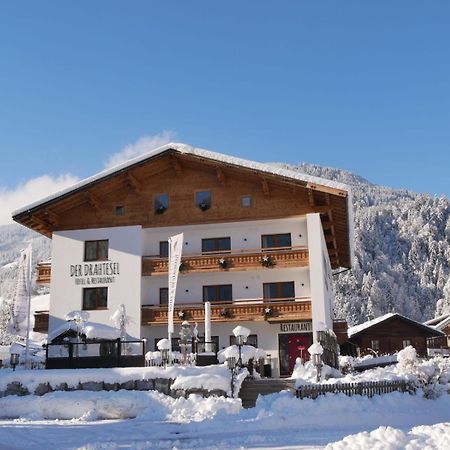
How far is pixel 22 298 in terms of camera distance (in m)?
28.5

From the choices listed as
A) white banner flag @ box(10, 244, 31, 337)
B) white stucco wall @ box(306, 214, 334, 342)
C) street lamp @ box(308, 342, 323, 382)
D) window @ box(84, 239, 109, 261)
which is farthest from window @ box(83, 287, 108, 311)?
street lamp @ box(308, 342, 323, 382)

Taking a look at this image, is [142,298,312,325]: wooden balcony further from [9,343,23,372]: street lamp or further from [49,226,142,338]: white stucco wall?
[9,343,23,372]: street lamp

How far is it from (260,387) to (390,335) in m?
32.7

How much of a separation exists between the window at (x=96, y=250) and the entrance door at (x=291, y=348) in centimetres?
987

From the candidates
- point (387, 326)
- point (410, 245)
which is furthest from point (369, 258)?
point (387, 326)

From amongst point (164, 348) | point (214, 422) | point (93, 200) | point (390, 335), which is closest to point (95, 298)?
point (93, 200)

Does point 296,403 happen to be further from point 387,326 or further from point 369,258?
point 369,258

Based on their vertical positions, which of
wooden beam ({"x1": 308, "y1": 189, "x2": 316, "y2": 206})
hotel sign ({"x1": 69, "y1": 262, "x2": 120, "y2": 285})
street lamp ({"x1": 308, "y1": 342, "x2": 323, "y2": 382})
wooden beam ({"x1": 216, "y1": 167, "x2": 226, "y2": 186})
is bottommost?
street lamp ({"x1": 308, "y1": 342, "x2": 323, "y2": 382})

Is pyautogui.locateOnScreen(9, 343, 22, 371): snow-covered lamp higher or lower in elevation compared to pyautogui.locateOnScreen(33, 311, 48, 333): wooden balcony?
lower

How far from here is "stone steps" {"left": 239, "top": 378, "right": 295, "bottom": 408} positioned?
2324 cm

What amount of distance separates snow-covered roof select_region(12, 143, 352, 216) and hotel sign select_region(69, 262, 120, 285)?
3.97 metres

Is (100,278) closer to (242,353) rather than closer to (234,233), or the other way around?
(234,233)

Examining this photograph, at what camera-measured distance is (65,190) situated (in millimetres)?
33250

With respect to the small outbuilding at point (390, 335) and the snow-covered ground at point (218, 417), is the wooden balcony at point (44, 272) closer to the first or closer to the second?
the snow-covered ground at point (218, 417)
